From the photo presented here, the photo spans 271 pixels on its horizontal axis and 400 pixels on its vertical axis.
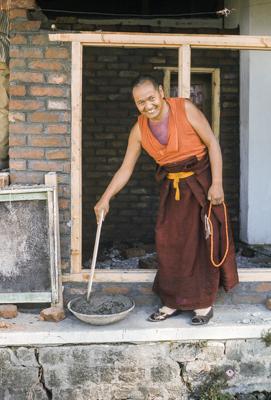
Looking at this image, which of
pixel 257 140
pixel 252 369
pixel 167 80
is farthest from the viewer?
pixel 167 80

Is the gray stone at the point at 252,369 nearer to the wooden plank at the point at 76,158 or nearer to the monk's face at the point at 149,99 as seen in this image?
the wooden plank at the point at 76,158

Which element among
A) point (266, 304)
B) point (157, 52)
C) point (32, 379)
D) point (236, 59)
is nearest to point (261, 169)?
point (236, 59)

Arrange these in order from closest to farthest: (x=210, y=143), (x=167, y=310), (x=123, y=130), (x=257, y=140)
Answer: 1. (x=210, y=143)
2. (x=167, y=310)
3. (x=257, y=140)
4. (x=123, y=130)

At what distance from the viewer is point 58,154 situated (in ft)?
12.2

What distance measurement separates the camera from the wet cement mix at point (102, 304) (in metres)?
3.49

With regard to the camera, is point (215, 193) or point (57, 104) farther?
point (57, 104)

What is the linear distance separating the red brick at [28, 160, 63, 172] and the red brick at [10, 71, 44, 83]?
1.84 feet

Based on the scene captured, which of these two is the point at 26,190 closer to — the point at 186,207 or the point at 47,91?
the point at 47,91

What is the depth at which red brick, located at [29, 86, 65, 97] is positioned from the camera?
3695 millimetres

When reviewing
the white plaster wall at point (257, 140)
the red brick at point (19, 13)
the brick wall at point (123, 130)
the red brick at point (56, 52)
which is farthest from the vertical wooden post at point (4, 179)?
the white plaster wall at point (257, 140)

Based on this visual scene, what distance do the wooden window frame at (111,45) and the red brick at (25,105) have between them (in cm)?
24

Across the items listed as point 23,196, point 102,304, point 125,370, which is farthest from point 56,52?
point 125,370

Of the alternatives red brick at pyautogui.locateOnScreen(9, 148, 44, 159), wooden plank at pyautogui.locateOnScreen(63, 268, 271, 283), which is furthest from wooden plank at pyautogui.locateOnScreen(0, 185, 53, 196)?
wooden plank at pyautogui.locateOnScreen(63, 268, 271, 283)

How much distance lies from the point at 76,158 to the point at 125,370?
1438 millimetres
